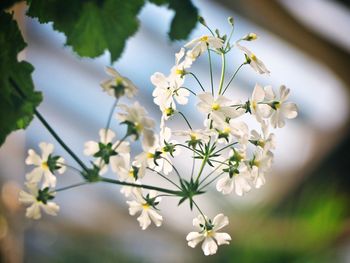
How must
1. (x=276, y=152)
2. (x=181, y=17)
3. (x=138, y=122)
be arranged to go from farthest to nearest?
(x=276, y=152)
(x=181, y=17)
(x=138, y=122)

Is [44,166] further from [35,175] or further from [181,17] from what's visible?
[181,17]

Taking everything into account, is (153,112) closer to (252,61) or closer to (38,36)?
(38,36)

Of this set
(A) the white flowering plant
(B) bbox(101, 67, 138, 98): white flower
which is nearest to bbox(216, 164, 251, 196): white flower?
(A) the white flowering plant

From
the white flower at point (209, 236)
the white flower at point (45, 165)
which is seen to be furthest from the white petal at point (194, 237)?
the white flower at point (45, 165)

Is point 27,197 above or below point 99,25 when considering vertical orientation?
below

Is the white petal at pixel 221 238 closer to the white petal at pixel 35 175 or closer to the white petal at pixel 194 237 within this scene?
the white petal at pixel 194 237

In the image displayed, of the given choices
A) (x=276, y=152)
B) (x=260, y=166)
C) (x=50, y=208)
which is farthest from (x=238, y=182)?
(x=276, y=152)
